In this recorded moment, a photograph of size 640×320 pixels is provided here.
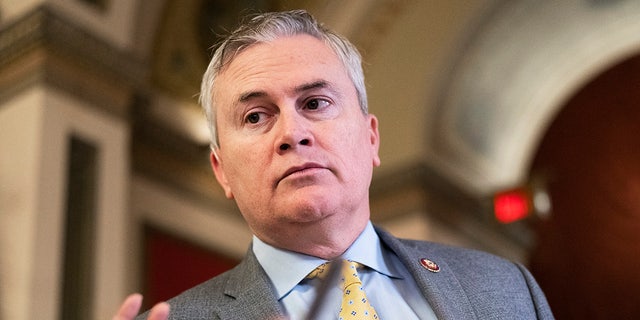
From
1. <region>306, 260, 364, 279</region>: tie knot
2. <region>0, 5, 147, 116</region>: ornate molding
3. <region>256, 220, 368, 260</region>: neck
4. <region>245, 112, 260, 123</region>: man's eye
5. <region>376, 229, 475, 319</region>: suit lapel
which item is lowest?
<region>376, 229, 475, 319</region>: suit lapel

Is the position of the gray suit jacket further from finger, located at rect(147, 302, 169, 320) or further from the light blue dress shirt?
finger, located at rect(147, 302, 169, 320)

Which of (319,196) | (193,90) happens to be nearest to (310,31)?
(319,196)

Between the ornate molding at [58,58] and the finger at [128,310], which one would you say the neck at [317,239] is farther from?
the ornate molding at [58,58]

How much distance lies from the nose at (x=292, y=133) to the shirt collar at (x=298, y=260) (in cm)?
21

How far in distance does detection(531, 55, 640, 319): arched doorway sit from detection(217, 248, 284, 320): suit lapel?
20.6 feet

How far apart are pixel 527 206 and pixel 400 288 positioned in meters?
5.56

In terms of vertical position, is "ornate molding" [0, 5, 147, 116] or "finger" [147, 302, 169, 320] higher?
"ornate molding" [0, 5, 147, 116]

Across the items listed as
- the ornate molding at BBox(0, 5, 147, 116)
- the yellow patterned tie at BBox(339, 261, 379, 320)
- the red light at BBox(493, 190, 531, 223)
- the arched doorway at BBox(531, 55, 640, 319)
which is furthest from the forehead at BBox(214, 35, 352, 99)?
the arched doorway at BBox(531, 55, 640, 319)

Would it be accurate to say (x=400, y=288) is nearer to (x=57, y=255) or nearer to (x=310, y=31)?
(x=310, y=31)

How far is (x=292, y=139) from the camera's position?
1.51 m

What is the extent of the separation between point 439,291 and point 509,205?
5.75 meters

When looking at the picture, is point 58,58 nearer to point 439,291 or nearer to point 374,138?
point 374,138

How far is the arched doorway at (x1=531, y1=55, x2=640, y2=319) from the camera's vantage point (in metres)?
7.35

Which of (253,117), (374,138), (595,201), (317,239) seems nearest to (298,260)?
(317,239)
